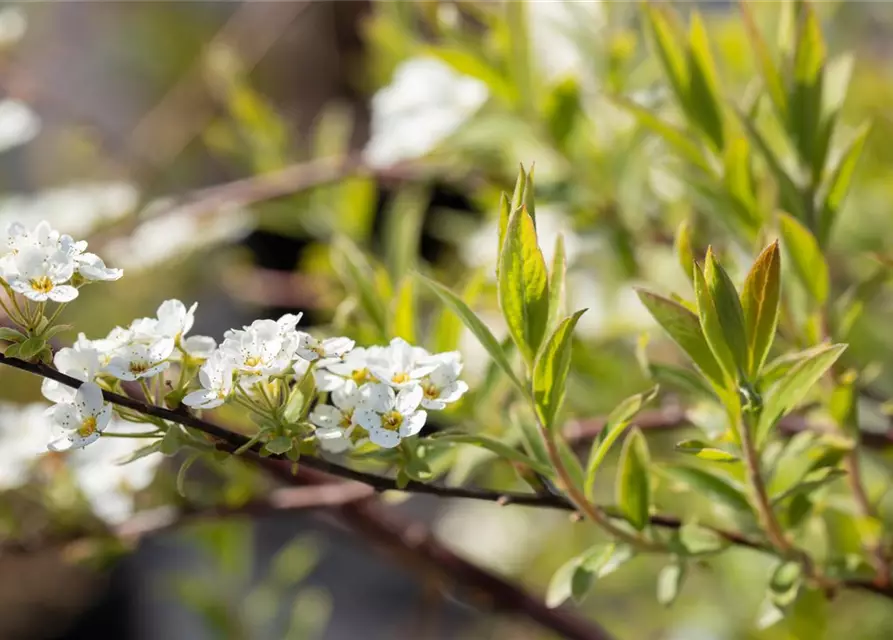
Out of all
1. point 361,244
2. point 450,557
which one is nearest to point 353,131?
point 361,244

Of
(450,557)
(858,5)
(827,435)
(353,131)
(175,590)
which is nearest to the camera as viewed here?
(827,435)

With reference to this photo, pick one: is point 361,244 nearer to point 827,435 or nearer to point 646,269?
point 646,269

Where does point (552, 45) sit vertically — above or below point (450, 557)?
above

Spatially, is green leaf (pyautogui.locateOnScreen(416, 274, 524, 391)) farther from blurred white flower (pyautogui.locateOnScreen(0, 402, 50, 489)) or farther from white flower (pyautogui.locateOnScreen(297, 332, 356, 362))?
blurred white flower (pyautogui.locateOnScreen(0, 402, 50, 489))

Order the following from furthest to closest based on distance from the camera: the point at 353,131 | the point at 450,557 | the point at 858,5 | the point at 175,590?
the point at 353,131
the point at 858,5
the point at 175,590
the point at 450,557

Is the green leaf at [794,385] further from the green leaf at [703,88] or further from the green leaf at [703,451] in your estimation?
the green leaf at [703,88]

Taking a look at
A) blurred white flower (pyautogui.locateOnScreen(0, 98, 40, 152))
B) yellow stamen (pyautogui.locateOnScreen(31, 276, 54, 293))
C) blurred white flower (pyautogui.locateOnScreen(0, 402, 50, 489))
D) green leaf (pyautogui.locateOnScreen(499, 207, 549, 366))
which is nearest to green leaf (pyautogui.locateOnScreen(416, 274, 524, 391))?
green leaf (pyautogui.locateOnScreen(499, 207, 549, 366))

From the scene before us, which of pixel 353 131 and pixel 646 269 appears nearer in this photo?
pixel 646 269

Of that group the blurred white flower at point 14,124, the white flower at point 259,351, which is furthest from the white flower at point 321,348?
the blurred white flower at point 14,124
